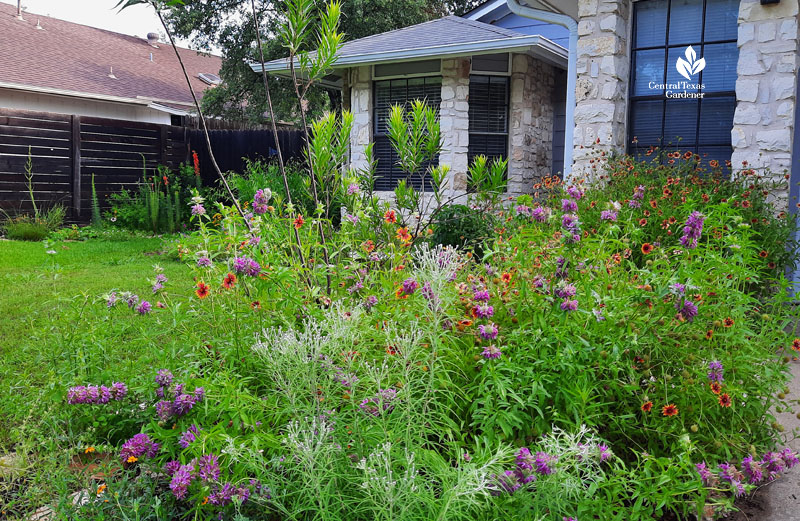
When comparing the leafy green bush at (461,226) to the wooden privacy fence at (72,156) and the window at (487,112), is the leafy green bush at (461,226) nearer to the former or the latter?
the window at (487,112)

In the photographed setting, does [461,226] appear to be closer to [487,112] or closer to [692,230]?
[487,112]

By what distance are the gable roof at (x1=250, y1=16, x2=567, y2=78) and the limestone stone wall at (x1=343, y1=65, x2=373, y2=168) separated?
0.35 meters

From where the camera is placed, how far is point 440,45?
848 centimetres

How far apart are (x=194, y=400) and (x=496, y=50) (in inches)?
278

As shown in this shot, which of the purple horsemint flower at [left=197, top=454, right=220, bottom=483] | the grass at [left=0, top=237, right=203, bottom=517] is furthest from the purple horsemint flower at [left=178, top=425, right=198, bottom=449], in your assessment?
the grass at [left=0, top=237, right=203, bottom=517]

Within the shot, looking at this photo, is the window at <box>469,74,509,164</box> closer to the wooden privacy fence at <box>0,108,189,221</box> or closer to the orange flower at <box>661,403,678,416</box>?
the wooden privacy fence at <box>0,108,189,221</box>

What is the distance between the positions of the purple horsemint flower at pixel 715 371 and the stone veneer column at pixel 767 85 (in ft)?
12.7

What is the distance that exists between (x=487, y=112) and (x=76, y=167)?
697 cm

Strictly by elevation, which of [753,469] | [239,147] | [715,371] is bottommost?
[753,469]

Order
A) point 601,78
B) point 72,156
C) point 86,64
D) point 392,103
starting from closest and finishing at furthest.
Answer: point 601,78, point 392,103, point 72,156, point 86,64

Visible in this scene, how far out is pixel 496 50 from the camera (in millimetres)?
8227

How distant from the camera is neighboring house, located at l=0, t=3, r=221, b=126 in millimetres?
13320

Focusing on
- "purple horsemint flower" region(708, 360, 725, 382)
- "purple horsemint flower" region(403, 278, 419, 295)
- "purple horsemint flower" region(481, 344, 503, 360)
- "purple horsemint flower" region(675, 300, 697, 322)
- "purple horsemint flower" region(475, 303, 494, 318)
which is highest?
"purple horsemint flower" region(403, 278, 419, 295)
